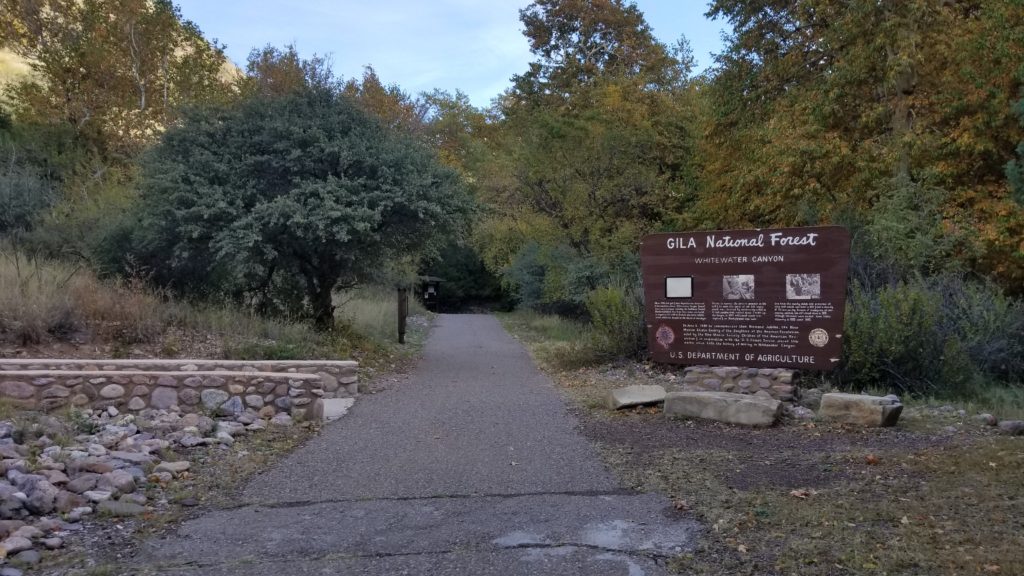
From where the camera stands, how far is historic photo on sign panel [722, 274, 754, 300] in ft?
33.4

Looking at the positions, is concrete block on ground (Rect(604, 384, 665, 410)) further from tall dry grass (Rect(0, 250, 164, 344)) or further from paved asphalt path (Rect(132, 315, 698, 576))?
tall dry grass (Rect(0, 250, 164, 344))

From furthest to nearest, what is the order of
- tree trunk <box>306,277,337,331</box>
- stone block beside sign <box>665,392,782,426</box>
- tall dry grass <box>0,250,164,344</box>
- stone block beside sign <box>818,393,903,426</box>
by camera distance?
tree trunk <box>306,277,337,331</box> → tall dry grass <box>0,250,164,344</box> → stone block beside sign <box>665,392,782,426</box> → stone block beside sign <box>818,393,903,426</box>

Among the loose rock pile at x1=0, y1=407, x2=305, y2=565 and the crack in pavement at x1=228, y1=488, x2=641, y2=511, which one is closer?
the loose rock pile at x1=0, y1=407, x2=305, y2=565

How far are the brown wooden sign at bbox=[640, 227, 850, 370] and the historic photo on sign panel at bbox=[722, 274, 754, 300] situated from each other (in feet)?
0.04

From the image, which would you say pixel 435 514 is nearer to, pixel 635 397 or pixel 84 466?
pixel 84 466

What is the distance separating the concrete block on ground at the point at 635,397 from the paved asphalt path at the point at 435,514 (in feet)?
2.97

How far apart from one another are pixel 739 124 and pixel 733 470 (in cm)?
1831

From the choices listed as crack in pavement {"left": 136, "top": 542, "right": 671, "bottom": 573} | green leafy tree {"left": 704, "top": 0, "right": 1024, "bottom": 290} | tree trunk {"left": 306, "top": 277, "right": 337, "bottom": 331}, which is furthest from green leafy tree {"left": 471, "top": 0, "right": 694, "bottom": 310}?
crack in pavement {"left": 136, "top": 542, "right": 671, "bottom": 573}

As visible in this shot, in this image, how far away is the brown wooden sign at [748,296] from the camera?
378 inches

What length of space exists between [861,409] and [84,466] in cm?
774

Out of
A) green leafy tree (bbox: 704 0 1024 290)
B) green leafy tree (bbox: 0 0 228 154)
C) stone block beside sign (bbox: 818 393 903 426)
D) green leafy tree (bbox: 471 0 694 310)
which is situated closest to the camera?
stone block beside sign (bbox: 818 393 903 426)

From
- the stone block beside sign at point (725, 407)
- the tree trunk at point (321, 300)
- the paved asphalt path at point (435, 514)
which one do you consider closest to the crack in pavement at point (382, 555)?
the paved asphalt path at point (435, 514)

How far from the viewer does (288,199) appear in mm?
13555

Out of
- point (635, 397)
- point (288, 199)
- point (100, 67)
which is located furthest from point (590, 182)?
point (100, 67)
